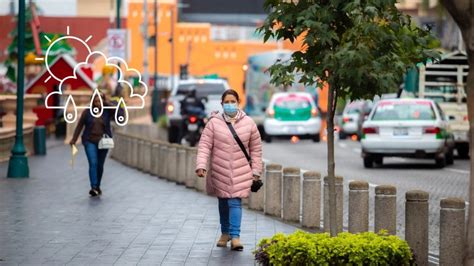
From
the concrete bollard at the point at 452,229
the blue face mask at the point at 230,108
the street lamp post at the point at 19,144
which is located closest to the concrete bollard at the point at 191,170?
the street lamp post at the point at 19,144

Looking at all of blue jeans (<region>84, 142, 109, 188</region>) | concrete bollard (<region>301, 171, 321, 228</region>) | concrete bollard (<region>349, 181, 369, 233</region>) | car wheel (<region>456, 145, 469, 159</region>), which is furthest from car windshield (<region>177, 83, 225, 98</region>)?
concrete bollard (<region>349, 181, 369, 233</region>)

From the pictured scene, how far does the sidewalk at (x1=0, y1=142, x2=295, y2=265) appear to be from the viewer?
45.9 feet

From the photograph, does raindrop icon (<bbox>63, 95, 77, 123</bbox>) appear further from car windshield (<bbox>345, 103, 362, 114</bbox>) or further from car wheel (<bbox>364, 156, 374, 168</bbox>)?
Result: car windshield (<bbox>345, 103, 362, 114</bbox>)

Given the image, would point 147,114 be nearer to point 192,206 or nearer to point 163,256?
point 192,206

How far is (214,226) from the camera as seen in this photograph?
1714 cm

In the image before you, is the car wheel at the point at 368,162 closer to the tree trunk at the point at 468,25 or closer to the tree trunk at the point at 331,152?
the tree trunk at the point at 331,152

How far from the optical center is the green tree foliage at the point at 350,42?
452 inches

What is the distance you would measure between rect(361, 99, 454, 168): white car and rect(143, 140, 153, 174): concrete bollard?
16.9 ft

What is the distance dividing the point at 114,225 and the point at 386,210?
4592 mm

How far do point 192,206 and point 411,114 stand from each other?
12.3m

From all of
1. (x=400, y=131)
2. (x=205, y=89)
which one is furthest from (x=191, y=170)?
(x=205, y=89)

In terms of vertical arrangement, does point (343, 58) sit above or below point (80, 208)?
above

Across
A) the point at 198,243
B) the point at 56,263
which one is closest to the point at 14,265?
the point at 56,263

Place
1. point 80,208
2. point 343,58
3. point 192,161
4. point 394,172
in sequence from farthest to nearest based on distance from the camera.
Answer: point 394,172, point 192,161, point 80,208, point 343,58
